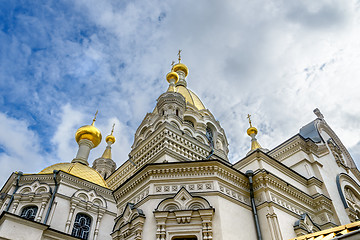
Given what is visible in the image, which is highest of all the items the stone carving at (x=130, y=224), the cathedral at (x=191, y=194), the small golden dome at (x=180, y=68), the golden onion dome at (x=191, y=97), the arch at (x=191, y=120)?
the small golden dome at (x=180, y=68)

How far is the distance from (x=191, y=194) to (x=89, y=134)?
44.2 feet

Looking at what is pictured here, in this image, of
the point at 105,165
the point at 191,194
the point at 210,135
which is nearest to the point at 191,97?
the point at 210,135

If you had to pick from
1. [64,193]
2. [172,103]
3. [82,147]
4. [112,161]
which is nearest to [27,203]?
[64,193]

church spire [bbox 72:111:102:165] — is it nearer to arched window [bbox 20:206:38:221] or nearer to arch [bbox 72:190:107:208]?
arch [bbox 72:190:107:208]

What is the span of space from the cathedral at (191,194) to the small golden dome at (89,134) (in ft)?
13.5

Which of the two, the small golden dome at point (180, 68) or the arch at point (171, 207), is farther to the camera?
the small golden dome at point (180, 68)

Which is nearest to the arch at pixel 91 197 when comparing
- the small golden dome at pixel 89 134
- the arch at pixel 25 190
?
the arch at pixel 25 190

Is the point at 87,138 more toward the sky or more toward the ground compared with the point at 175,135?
more toward the sky

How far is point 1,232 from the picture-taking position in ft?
29.4

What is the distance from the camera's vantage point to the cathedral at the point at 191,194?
25.4 feet

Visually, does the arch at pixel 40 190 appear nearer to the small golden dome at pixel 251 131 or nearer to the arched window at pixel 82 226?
the arched window at pixel 82 226

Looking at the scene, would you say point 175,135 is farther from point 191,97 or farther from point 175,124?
point 191,97

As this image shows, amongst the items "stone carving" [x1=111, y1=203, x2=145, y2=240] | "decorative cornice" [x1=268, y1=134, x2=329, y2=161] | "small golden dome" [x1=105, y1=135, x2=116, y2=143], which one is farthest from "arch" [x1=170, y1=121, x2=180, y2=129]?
"small golden dome" [x1=105, y1=135, x2=116, y2=143]

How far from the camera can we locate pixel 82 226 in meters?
13.5
